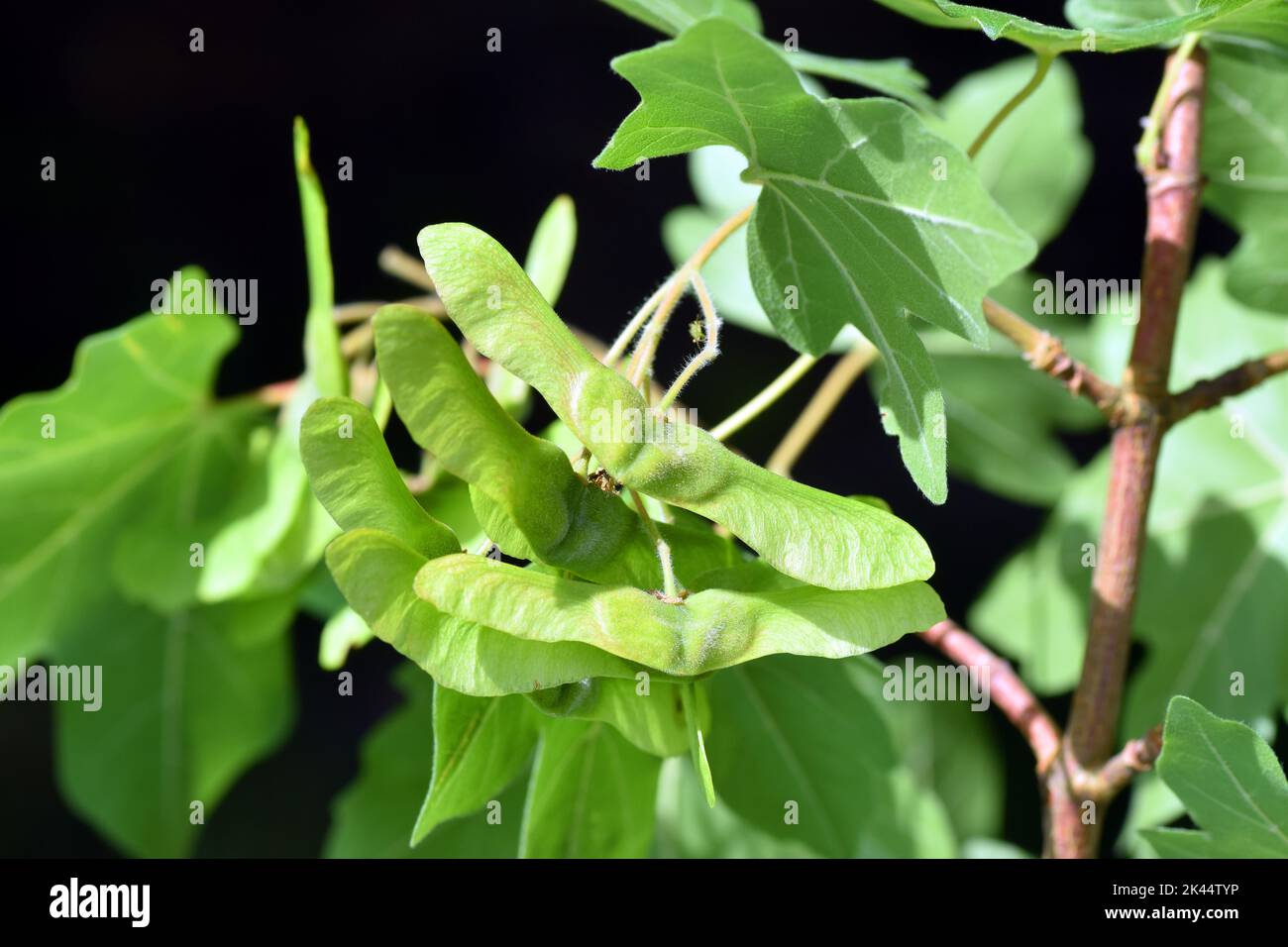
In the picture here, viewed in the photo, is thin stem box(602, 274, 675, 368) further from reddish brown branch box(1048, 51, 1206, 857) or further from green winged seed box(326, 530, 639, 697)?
reddish brown branch box(1048, 51, 1206, 857)

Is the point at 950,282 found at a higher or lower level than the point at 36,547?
higher

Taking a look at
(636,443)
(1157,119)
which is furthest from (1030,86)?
(636,443)

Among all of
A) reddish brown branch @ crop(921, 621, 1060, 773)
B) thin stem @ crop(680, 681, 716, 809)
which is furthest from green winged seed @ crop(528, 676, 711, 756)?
reddish brown branch @ crop(921, 621, 1060, 773)

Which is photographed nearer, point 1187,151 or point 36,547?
point 1187,151

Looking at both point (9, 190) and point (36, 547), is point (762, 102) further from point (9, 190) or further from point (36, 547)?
point (9, 190)

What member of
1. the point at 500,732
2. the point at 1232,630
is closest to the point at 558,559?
the point at 500,732

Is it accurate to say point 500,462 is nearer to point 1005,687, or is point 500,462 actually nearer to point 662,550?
point 662,550

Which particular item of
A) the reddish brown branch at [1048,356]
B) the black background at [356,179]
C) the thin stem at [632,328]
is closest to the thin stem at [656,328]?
the thin stem at [632,328]
